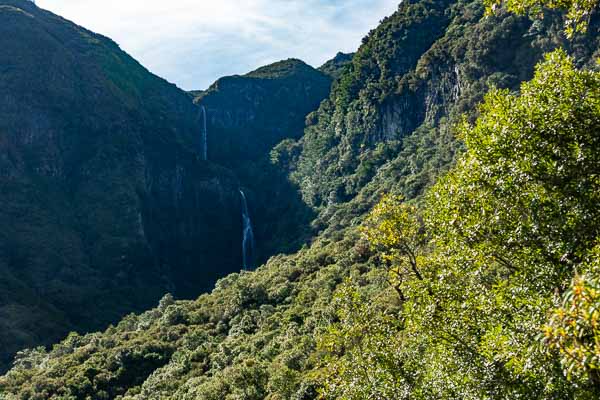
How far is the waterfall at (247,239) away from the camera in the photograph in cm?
13075

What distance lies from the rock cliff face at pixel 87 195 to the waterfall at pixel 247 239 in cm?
337

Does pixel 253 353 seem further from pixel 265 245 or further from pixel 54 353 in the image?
pixel 265 245

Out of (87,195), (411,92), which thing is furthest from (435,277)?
(87,195)

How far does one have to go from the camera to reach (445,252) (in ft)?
41.7

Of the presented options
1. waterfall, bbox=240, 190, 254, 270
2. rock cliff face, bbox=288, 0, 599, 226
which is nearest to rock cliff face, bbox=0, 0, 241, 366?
waterfall, bbox=240, 190, 254, 270

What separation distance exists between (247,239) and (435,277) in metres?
127

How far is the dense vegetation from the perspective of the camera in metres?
8.95

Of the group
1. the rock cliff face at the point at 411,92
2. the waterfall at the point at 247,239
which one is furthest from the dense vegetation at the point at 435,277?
the waterfall at the point at 247,239

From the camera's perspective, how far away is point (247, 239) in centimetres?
13862

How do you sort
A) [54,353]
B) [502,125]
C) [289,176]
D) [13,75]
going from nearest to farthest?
[502,125] → [54,353] → [13,75] → [289,176]

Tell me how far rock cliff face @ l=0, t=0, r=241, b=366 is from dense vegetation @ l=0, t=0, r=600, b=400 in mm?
32329

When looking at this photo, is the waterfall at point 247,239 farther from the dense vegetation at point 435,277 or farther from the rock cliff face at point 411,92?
the dense vegetation at point 435,277

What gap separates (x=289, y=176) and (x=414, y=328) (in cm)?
14180

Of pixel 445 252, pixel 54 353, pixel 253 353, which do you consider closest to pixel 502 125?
pixel 445 252
